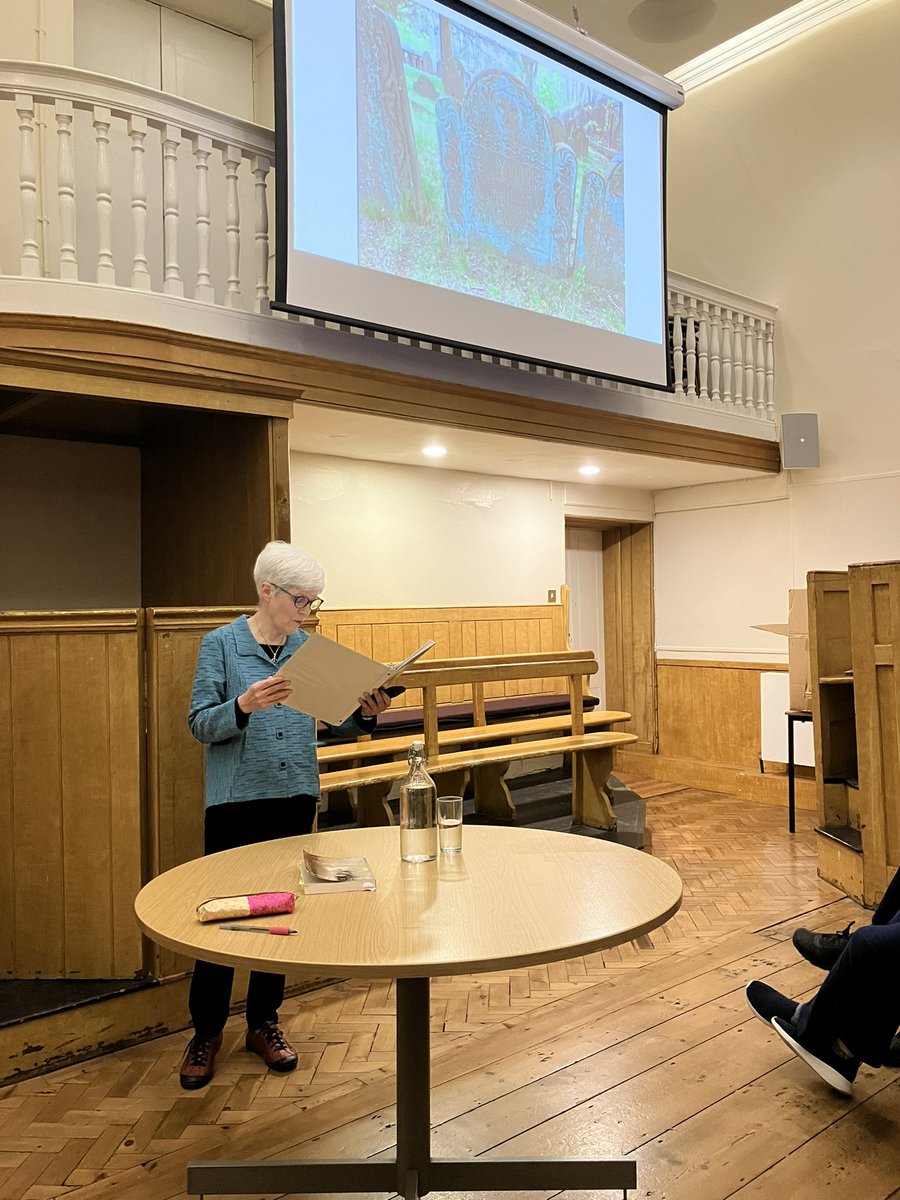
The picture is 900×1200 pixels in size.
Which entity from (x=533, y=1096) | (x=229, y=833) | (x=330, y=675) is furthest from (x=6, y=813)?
(x=533, y=1096)

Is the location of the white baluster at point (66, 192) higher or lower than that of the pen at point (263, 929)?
higher

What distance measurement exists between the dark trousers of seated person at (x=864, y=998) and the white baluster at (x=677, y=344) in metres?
4.55

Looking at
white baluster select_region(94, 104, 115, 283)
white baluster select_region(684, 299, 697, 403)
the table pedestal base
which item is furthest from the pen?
white baluster select_region(684, 299, 697, 403)

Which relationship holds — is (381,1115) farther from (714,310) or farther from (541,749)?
(714,310)

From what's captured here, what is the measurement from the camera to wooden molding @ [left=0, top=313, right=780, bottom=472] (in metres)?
3.45

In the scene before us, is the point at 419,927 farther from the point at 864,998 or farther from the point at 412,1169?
the point at 864,998

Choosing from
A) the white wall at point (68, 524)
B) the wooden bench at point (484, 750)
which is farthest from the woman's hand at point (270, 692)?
the white wall at point (68, 524)

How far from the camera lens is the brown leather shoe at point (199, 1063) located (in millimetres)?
2865

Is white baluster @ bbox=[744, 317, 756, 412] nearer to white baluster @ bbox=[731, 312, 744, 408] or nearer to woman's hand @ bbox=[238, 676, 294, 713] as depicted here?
white baluster @ bbox=[731, 312, 744, 408]

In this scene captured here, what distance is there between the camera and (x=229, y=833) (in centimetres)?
285

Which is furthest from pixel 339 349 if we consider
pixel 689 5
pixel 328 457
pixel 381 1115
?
pixel 689 5

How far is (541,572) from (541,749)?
113 inches

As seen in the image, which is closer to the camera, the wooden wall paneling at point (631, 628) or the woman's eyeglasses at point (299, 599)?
the woman's eyeglasses at point (299, 599)

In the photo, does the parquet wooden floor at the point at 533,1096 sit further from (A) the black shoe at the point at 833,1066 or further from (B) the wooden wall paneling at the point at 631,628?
(B) the wooden wall paneling at the point at 631,628
